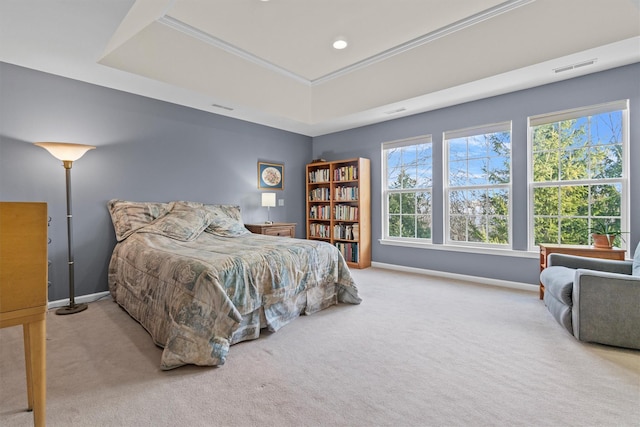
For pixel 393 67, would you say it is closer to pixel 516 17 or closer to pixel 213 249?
pixel 516 17

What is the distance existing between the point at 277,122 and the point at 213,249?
2857mm

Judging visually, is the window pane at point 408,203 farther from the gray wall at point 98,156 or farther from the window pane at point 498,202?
the gray wall at point 98,156

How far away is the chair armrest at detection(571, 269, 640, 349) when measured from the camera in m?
2.03

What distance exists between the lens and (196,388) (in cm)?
168

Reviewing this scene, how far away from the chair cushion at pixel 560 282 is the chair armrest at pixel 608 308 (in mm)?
113

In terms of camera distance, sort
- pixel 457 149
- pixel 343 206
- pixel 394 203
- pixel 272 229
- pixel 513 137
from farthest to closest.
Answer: pixel 343 206
pixel 394 203
pixel 272 229
pixel 457 149
pixel 513 137

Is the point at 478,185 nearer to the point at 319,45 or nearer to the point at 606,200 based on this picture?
the point at 606,200

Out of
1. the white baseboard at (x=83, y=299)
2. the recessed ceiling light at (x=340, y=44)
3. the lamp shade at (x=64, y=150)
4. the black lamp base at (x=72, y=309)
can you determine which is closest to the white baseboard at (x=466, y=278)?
the recessed ceiling light at (x=340, y=44)

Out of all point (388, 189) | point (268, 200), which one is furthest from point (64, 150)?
point (388, 189)

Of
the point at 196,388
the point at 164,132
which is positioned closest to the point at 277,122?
the point at 164,132

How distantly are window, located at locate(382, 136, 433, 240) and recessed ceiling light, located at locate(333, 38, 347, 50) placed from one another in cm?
186

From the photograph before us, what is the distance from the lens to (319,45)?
3.42m

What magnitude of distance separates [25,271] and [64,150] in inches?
94.9

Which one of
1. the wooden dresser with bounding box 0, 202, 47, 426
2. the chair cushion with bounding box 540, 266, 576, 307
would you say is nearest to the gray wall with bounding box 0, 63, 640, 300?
the chair cushion with bounding box 540, 266, 576, 307
